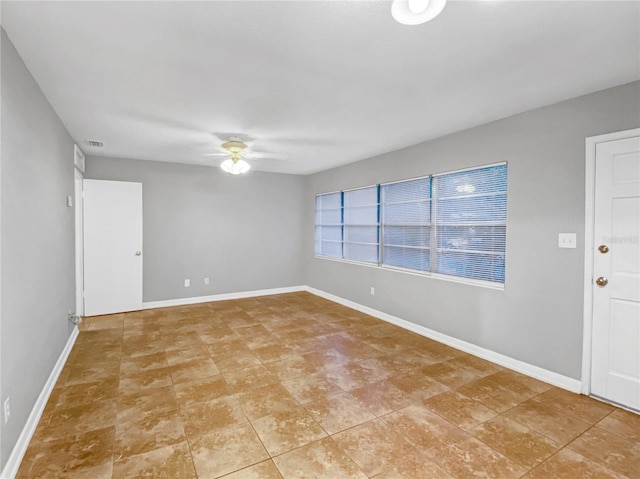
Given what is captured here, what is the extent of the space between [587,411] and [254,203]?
17.1ft

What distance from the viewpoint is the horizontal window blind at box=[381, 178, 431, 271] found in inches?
157

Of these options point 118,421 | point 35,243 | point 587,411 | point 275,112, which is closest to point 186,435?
point 118,421

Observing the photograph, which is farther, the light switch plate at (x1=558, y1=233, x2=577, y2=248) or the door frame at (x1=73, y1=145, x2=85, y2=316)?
the door frame at (x1=73, y1=145, x2=85, y2=316)

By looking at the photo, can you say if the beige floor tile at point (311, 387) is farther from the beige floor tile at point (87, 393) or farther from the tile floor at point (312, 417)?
the beige floor tile at point (87, 393)

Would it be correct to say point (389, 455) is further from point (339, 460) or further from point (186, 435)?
point (186, 435)

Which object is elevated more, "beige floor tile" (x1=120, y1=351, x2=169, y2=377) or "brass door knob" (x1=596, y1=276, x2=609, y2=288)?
"brass door knob" (x1=596, y1=276, x2=609, y2=288)

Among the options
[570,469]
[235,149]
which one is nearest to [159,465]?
[570,469]

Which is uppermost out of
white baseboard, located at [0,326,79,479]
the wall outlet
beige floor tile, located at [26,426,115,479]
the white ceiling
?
the white ceiling

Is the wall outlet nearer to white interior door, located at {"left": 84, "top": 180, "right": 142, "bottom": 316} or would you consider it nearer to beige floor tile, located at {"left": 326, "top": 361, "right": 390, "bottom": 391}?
beige floor tile, located at {"left": 326, "top": 361, "right": 390, "bottom": 391}

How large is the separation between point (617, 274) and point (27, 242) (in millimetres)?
4180

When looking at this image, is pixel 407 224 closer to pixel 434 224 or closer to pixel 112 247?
pixel 434 224

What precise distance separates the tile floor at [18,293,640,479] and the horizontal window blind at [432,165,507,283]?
3.07ft

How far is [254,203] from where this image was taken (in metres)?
5.98

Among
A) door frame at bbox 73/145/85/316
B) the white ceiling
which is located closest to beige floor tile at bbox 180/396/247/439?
the white ceiling
